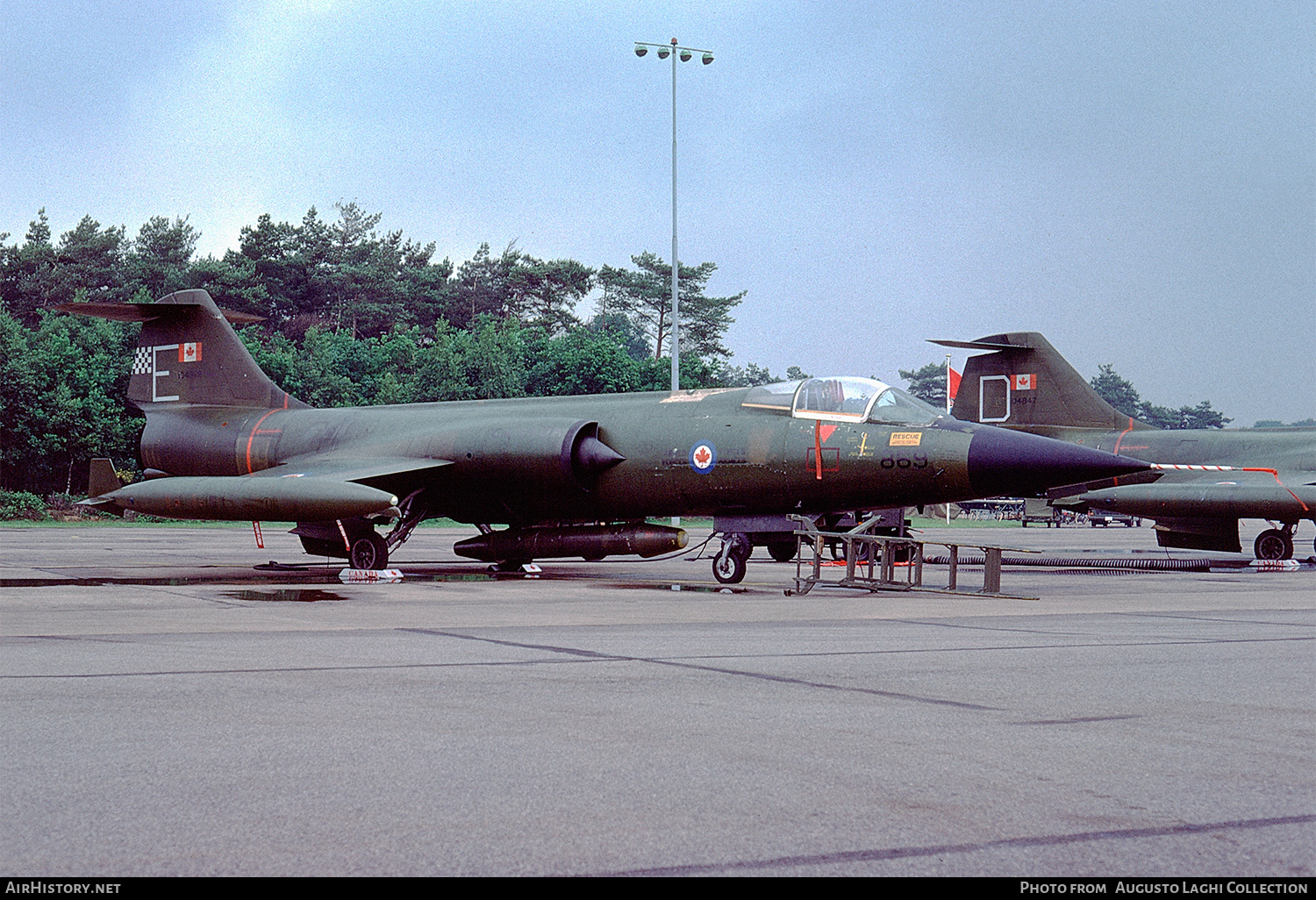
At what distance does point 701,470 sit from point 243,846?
12263 mm

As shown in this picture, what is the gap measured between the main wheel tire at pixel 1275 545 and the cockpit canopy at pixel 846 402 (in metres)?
9.92

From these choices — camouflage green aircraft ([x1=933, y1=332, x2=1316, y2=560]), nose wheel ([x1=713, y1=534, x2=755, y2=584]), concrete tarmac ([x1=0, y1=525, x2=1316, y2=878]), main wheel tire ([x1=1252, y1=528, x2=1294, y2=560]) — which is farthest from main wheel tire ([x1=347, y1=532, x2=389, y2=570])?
main wheel tire ([x1=1252, y1=528, x2=1294, y2=560])

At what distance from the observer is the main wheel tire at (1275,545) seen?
21.4m

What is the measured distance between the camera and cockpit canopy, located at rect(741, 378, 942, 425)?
48.1 ft

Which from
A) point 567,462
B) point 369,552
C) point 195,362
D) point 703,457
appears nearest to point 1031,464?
point 703,457

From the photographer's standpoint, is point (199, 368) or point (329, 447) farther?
point (199, 368)

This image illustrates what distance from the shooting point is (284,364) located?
188ft

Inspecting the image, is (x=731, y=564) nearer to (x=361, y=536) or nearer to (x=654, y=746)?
(x=361, y=536)

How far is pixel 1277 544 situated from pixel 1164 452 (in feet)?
7.97

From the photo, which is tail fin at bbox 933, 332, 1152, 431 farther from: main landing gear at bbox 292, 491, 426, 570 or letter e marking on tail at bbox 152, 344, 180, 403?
letter e marking on tail at bbox 152, 344, 180, 403

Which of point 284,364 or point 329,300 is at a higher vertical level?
point 329,300

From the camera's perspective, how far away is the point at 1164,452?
2255cm

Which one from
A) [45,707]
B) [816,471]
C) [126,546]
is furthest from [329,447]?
[45,707]

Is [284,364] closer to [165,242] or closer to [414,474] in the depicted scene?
[165,242]
